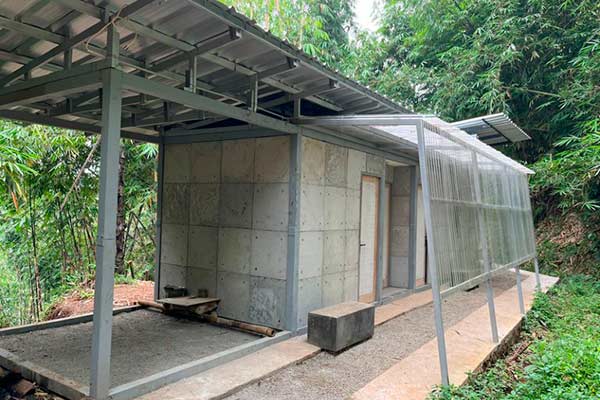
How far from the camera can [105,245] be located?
2807mm

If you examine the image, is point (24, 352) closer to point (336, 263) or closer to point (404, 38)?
point (336, 263)

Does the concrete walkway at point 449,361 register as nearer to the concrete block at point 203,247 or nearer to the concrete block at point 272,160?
the concrete block at point 272,160

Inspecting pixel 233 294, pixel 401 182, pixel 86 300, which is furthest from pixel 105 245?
pixel 401 182

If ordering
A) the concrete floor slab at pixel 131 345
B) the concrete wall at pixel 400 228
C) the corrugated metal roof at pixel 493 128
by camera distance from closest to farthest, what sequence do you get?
the concrete floor slab at pixel 131 345 < the corrugated metal roof at pixel 493 128 < the concrete wall at pixel 400 228

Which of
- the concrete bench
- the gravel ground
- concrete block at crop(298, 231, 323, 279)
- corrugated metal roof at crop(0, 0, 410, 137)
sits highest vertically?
corrugated metal roof at crop(0, 0, 410, 137)

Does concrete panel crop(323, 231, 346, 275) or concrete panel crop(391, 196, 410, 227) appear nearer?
concrete panel crop(323, 231, 346, 275)

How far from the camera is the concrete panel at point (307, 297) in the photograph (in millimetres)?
4750

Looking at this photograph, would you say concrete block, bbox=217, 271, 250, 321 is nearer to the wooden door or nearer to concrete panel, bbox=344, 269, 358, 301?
concrete panel, bbox=344, 269, 358, 301

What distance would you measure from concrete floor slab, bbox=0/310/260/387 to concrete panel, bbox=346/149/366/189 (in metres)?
2.45

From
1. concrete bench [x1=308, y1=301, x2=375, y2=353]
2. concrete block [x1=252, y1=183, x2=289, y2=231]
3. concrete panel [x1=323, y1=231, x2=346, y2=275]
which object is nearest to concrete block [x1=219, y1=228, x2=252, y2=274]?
concrete block [x1=252, y1=183, x2=289, y2=231]

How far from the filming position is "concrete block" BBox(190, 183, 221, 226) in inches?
208

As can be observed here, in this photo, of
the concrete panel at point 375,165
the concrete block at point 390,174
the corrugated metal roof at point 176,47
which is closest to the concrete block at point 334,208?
the concrete panel at point 375,165

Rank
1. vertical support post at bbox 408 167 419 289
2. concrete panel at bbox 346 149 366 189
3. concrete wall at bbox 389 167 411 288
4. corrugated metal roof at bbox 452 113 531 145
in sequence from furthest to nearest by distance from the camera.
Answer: concrete wall at bbox 389 167 411 288 → vertical support post at bbox 408 167 419 289 → corrugated metal roof at bbox 452 113 531 145 → concrete panel at bbox 346 149 366 189

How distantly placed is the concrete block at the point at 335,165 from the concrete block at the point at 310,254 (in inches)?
29.3
